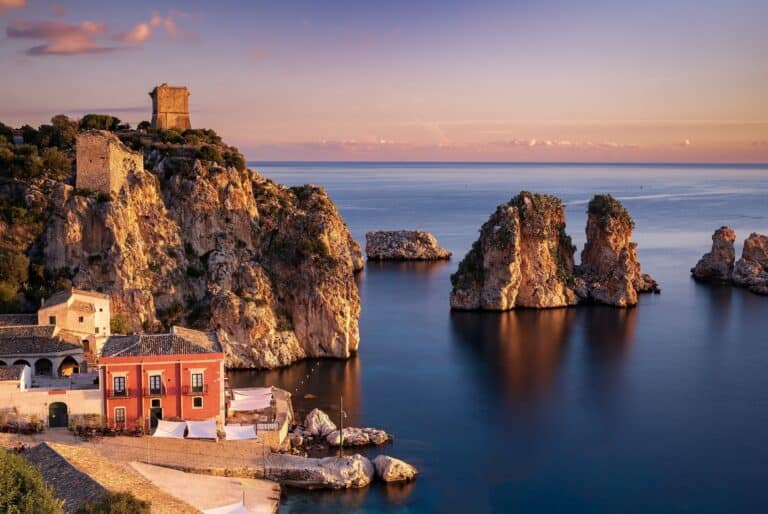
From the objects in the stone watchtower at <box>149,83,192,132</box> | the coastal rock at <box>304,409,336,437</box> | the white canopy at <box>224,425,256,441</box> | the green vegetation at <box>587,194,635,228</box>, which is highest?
the stone watchtower at <box>149,83,192,132</box>

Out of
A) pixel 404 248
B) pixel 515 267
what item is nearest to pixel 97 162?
pixel 515 267

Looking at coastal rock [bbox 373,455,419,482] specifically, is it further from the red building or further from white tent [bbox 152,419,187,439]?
white tent [bbox 152,419,187,439]

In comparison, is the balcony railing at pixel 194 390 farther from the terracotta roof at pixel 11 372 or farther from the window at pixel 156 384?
the terracotta roof at pixel 11 372

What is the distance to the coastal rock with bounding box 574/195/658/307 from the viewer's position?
67000 millimetres

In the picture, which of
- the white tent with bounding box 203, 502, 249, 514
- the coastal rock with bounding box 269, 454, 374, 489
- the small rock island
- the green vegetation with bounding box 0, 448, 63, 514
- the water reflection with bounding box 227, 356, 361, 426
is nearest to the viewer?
the green vegetation with bounding box 0, 448, 63, 514

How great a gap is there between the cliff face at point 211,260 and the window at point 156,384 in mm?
12198

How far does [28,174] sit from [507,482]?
3631 cm

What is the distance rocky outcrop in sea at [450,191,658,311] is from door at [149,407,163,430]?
3546cm

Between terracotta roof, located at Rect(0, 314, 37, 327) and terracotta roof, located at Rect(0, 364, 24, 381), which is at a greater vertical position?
terracotta roof, located at Rect(0, 314, 37, 327)

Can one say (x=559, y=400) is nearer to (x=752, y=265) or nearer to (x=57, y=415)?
(x=57, y=415)

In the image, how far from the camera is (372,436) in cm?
3525

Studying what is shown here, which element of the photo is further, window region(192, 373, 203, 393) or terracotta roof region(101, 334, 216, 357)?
window region(192, 373, 203, 393)

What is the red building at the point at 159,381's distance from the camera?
32.8 metres

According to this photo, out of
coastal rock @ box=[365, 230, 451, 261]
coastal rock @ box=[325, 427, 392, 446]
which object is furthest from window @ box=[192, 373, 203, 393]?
coastal rock @ box=[365, 230, 451, 261]
